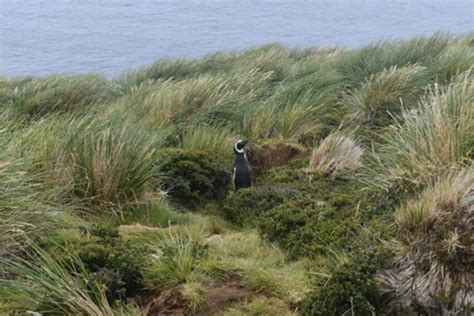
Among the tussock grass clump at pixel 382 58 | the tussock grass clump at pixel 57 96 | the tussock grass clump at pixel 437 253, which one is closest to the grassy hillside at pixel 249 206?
the tussock grass clump at pixel 437 253

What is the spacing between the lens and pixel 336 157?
768cm

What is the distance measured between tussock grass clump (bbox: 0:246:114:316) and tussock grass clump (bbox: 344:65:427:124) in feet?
21.2

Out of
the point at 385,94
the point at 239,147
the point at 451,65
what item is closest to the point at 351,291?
the point at 239,147

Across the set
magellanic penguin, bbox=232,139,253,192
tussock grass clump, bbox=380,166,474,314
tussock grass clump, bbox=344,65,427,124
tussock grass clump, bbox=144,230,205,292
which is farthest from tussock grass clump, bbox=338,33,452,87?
tussock grass clump, bbox=144,230,205,292

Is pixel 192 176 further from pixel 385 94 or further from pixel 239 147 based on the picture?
pixel 385 94

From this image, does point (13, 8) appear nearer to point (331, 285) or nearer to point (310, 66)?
point (310, 66)

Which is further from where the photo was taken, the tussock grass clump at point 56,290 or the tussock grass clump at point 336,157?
the tussock grass clump at point 336,157

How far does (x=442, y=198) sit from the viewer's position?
4168 millimetres

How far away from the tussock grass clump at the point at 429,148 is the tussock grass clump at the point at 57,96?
637 cm

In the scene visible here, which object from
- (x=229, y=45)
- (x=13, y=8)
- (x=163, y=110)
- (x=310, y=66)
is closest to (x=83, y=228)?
(x=163, y=110)

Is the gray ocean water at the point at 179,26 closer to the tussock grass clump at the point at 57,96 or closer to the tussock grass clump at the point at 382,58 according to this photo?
the tussock grass clump at the point at 57,96

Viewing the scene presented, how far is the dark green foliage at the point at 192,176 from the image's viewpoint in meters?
7.28

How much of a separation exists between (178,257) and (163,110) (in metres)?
5.60

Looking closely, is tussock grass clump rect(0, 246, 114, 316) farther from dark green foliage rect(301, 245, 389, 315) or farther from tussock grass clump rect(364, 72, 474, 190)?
tussock grass clump rect(364, 72, 474, 190)
